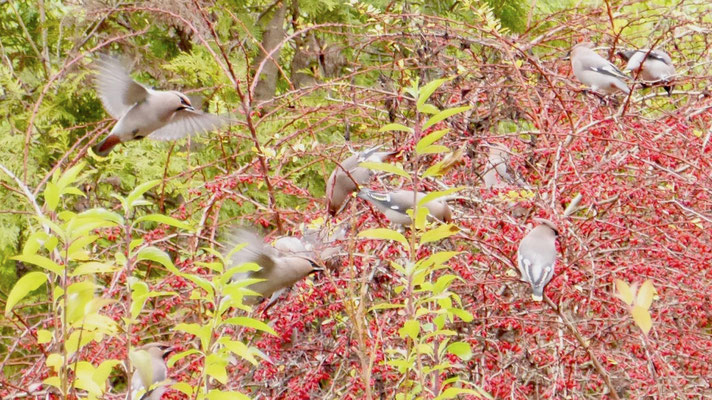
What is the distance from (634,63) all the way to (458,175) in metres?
1.41

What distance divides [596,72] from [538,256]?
2.02 meters

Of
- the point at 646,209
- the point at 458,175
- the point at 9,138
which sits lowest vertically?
the point at 9,138

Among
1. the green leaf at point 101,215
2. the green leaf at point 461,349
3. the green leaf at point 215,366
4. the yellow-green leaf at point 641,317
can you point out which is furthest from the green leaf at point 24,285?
the yellow-green leaf at point 641,317

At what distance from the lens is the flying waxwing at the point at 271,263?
3439 mm

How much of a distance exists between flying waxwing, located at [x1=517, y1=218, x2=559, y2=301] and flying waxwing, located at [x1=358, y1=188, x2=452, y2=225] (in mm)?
510

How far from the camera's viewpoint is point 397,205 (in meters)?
3.74

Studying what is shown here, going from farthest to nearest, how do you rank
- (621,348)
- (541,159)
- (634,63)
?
(634,63) → (541,159) → (621,348)

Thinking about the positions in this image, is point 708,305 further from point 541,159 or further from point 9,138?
point 9,138

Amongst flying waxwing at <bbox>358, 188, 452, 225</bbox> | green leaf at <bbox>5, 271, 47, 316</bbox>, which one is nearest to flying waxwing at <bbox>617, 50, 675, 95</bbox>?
flying waxwing at <bbox>358, 188, 452, 225</bbox>

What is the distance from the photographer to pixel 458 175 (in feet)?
13.2

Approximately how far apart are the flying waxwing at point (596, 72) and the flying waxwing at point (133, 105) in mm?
1859

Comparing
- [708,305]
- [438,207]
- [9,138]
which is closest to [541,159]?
[438,207]

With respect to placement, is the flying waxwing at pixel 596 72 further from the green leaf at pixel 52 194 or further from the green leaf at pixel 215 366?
the green leaf at pixel 52 194

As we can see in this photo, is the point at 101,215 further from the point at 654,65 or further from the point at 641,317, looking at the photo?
the point at 654,65
